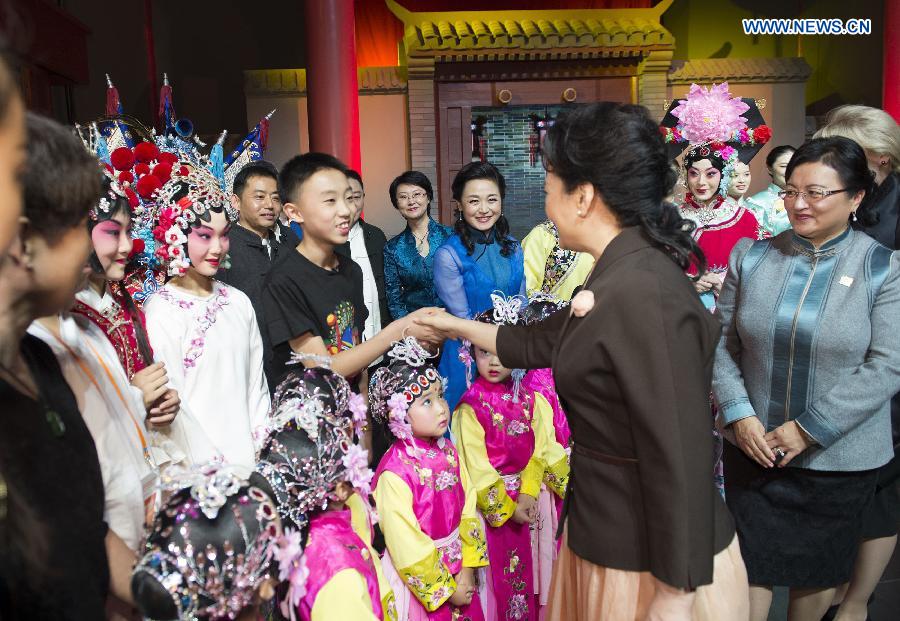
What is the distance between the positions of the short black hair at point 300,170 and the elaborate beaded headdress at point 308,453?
925mm

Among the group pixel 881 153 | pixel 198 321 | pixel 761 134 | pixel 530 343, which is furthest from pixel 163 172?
pixel 761 134

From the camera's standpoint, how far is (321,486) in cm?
170

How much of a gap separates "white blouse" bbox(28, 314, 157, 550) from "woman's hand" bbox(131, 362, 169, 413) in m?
0.47

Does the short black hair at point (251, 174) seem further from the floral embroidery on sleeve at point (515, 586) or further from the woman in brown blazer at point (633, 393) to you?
the woman in brown blazer at point (633, 393)

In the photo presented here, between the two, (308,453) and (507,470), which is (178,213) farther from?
(507,470)

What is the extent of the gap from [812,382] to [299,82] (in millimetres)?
6488

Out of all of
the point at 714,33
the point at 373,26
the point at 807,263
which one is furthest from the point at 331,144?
the point at 714,33

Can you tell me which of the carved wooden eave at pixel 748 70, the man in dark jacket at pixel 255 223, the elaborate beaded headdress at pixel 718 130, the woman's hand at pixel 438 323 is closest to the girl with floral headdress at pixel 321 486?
the woman's hand at pixel 438 323

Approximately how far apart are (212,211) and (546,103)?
5.95 meters

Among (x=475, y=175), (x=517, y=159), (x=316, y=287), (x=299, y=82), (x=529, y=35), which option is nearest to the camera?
(x=316, y=287)

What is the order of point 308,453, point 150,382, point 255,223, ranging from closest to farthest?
point 308,453, point 150,382, point 255,223

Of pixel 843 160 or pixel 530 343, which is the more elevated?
pixel 843 160

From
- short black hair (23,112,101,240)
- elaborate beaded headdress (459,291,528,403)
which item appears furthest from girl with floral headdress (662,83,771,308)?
short black hair (23,112,101,240)

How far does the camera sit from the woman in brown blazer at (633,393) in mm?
1389
